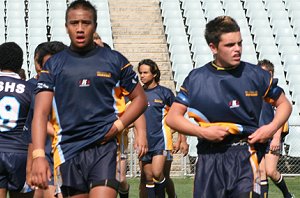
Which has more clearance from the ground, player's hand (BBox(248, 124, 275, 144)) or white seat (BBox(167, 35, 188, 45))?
white seat (BBox(167, 35, 188, 45))

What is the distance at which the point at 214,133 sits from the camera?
20.3 ft

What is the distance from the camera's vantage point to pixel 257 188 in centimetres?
634

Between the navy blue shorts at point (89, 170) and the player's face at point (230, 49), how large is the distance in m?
1.25

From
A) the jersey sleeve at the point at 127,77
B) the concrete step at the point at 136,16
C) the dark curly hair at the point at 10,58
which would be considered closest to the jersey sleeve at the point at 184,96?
the jersey sleeve at the point at 127,77

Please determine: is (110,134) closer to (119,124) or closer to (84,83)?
(119,124)

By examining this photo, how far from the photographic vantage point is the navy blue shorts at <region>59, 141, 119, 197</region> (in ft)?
19.5

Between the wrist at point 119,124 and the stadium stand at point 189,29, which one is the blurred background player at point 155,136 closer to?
the wrist at point 119,124

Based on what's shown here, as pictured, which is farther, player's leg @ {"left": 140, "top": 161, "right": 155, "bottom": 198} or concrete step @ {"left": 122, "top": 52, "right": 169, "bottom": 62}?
concrete step @ {"left": 122, "top": 52, "right": 169, "bottom": 62}

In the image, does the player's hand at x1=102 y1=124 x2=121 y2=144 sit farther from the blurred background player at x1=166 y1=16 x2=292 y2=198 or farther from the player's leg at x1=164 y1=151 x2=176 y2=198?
the player's leg at x1=164 y1=151 x2=176 y2=198

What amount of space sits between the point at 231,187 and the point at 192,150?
12.3 metres

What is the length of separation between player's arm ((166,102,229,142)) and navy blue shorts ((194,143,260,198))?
0.22 m

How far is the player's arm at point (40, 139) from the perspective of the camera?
5566 millimetres

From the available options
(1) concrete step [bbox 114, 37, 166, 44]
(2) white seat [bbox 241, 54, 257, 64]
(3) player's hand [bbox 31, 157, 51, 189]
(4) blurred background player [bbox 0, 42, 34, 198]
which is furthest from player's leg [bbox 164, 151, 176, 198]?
(1) concrete step [bbox 114, 37, 166, 44]

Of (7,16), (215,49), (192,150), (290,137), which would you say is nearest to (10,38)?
(7,16)
